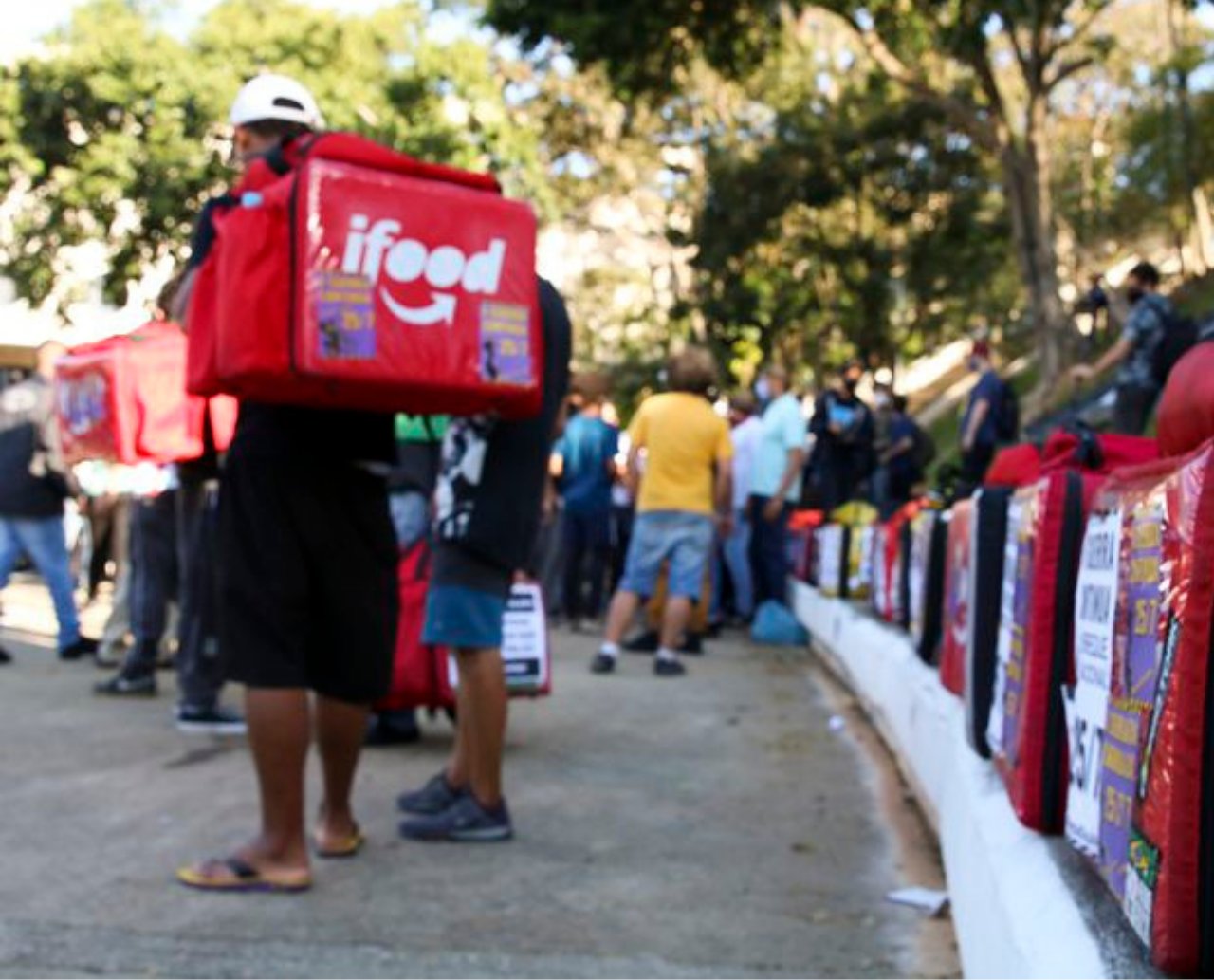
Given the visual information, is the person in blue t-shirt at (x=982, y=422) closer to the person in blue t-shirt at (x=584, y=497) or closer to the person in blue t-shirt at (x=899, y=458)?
the person in blue t-shirt at (x=584, y=497)

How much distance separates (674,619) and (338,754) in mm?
4664

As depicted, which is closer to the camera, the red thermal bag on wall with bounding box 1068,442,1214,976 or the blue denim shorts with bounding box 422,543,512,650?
→ the red thermal bag on wall with bounding box 1068,442,1214,976

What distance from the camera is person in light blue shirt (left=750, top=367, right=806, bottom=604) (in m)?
11.5

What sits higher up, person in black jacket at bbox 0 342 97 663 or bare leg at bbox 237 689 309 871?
person in black jacket at bbox 0 342 97 663

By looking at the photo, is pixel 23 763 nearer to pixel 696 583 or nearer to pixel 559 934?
pixel 559 934

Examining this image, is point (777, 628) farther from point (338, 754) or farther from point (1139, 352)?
point (338, 754)

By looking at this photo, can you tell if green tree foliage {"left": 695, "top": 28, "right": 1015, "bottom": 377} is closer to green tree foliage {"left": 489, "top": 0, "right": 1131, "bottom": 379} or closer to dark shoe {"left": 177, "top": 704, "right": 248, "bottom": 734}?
green tree foliage {"left": 489, "top": 0, "right": 1131, "bottom": 379}

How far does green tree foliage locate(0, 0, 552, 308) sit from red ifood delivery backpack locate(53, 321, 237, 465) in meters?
13.9

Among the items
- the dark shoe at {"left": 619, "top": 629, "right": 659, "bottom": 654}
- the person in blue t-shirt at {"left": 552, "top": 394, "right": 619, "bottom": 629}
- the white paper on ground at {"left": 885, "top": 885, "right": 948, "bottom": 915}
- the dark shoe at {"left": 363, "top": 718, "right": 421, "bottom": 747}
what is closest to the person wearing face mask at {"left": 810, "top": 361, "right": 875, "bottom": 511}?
the person in blue t-shirt at {"left": 552, "top": 394, "right": 619, "bottom": 629}

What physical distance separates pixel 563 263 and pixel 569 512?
30359 millimetres

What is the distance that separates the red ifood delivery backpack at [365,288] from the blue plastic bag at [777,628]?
7.38 m

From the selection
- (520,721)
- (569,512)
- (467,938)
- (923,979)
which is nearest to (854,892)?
(923,979)

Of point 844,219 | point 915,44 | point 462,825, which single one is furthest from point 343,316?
point 844,219

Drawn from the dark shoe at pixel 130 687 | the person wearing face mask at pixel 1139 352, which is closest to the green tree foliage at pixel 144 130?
the person wearing face mask at pixel 1139 352
